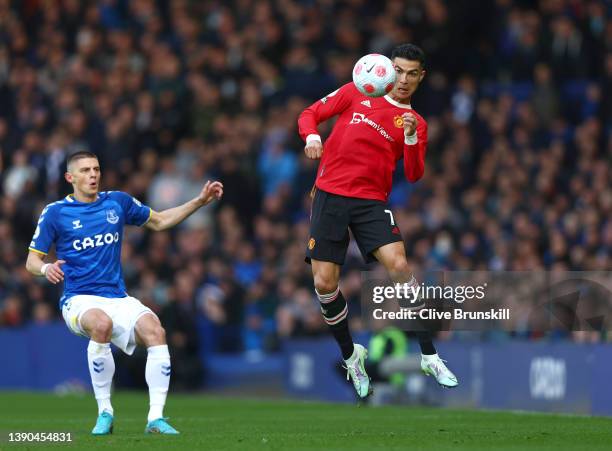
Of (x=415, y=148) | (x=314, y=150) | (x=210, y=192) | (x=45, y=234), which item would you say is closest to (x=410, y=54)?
(x=415, y=148)

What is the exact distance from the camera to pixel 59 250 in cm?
1259

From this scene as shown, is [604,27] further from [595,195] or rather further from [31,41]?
[31,41]

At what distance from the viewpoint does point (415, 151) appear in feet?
40.2

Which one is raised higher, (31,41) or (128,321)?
(31,41)

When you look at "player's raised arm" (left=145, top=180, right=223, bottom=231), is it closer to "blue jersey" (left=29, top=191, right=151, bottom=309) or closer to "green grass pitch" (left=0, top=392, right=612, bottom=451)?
"blue jersey" (left=29, top=191, right=151, bottom=309)

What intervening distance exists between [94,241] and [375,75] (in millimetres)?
2743

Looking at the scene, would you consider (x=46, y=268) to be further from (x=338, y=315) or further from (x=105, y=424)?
(x=338, y=315)

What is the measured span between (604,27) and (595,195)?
141 inches

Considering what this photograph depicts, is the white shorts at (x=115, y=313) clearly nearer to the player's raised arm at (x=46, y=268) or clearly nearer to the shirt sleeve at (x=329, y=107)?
the player's raised arm at (x=46, y=268)

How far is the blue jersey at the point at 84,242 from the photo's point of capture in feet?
40.8

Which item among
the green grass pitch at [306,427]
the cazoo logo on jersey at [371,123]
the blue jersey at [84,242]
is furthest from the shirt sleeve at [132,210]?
the cazoo logo on jersey at [371,123]

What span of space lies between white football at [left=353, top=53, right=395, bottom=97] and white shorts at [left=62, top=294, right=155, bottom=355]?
8.58ft

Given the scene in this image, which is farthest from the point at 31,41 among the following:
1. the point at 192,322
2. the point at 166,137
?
the point at 192,322

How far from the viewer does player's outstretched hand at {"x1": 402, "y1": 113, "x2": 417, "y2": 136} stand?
11953 millimetres
